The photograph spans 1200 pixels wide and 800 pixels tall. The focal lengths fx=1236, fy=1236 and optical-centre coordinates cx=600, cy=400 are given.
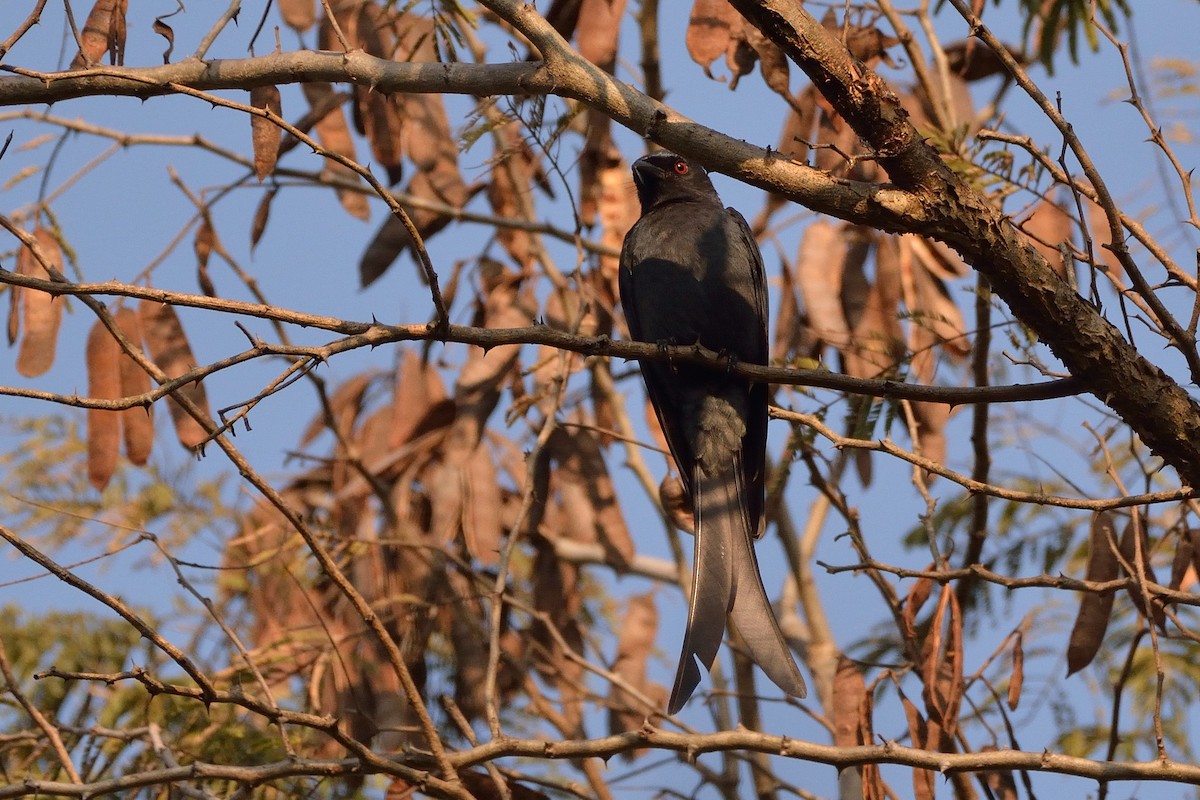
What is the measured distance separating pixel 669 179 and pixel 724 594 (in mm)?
2045

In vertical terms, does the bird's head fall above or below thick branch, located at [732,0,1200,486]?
above

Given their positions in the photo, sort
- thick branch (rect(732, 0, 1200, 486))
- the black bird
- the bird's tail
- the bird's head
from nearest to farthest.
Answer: thick branch (rect(732, 0, 1200, 486)), the bird's tail, the black bird, the bird's head

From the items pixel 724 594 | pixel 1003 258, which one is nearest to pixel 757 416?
pixel 724 594

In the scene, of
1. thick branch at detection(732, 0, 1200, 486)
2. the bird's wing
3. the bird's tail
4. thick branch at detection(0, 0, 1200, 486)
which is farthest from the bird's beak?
thick branch at detection(732, 0, 1200, 486)

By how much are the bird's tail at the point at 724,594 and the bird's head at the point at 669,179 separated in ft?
4.05

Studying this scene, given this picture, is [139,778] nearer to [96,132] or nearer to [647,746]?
[647,746]

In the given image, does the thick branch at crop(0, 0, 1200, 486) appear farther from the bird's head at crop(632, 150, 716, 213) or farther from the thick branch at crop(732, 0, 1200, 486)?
the bird's head at crop(632, 150, 716, 213)

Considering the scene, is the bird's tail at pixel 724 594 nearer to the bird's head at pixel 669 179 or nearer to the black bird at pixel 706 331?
the black bird at pixel 706 331

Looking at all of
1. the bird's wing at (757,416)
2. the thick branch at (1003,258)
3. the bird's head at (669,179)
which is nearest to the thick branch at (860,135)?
the thick branch at (1003,258)

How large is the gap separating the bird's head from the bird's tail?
48.6 inches

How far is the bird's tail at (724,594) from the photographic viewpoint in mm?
3039

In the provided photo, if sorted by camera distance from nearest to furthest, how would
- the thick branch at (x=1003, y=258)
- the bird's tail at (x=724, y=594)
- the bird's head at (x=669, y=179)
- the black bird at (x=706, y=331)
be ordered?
the thick branch at (x=1003, y=258)
the bird's tail at (x=724, y=594)
the black bird at (x=706, y=331)
the bird's head at (x=669, y=179)

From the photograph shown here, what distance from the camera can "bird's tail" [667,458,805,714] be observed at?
9.97ft

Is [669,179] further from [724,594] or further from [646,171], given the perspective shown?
[724,594]
